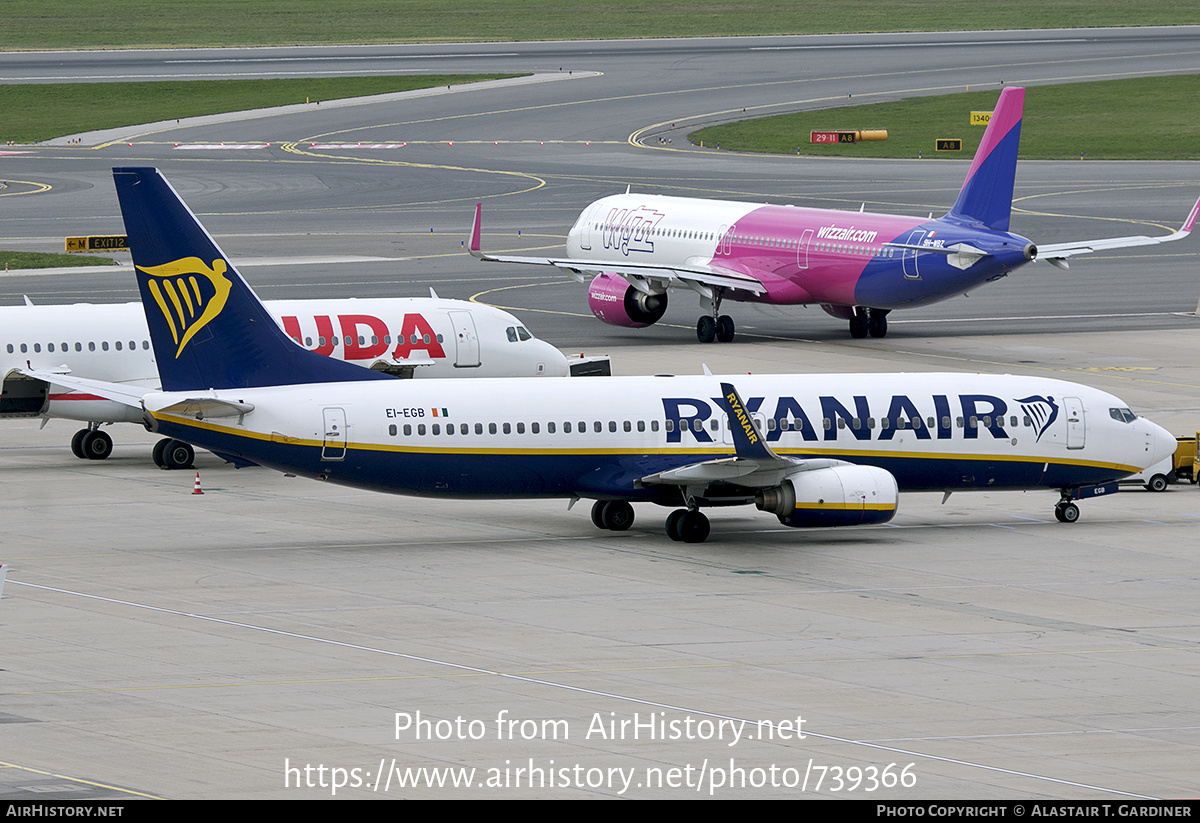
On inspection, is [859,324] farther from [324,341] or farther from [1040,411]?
[1040,411]

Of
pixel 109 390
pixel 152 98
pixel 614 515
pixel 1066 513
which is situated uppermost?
pixel 109 390

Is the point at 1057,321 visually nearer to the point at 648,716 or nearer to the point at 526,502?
the point at 526,502

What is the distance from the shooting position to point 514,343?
5644cm

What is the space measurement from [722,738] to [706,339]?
47512 millimetres

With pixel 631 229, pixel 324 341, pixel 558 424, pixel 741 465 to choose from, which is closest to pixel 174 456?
pixel 324 341

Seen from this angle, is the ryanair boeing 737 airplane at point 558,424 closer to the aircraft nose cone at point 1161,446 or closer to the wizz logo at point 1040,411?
the wizz logo at point 1040,411

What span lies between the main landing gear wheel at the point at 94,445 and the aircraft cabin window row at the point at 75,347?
2407mm

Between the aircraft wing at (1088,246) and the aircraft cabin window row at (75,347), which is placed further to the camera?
the aircraft wing at (1088,246)

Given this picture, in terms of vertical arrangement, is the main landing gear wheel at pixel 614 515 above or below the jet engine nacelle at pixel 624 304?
above

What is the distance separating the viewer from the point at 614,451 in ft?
136

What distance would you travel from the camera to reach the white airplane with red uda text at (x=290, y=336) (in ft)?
168

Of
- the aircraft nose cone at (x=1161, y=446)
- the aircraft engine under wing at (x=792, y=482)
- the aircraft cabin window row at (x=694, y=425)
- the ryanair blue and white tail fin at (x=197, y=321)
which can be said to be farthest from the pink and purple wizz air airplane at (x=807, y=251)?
the aircraft engine under wing at (x=792, y=482)

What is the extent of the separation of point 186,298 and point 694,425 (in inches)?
443

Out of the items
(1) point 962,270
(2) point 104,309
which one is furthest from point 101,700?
(1) point 962,270
